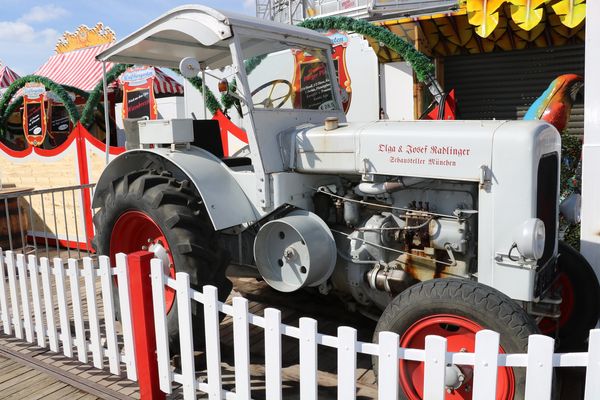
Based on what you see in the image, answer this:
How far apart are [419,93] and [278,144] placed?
584 centimetres

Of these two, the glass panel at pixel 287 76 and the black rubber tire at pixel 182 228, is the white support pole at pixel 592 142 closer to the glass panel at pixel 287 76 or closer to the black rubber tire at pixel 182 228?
the glass panel at pixel 287 76

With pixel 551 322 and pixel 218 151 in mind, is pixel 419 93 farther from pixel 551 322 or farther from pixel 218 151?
pixel 551 322

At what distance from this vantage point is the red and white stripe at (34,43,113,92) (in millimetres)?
16875

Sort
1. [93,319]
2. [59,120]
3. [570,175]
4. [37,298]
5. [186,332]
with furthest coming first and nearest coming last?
[59,120] < [570,175] < [37,298] < [93,319] < [186,332]

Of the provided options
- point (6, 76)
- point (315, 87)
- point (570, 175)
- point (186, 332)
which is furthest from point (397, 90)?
point (6, 76)

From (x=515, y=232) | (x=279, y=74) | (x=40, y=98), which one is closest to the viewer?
(x=515, y=232)

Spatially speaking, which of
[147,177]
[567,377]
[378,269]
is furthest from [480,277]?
[147,177]

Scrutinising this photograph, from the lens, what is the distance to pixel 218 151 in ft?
14.6

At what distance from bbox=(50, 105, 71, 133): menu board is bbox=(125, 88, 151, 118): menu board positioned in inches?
95.6

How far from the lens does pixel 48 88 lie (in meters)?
10.3

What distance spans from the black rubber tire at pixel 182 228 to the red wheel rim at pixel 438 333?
4.11ft

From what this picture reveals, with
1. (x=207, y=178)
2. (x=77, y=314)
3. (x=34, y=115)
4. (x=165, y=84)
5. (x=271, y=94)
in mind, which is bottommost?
(x=77, y=314)

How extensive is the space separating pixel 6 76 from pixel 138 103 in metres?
9.92

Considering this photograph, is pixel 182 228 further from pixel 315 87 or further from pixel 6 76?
pixel 6 76
